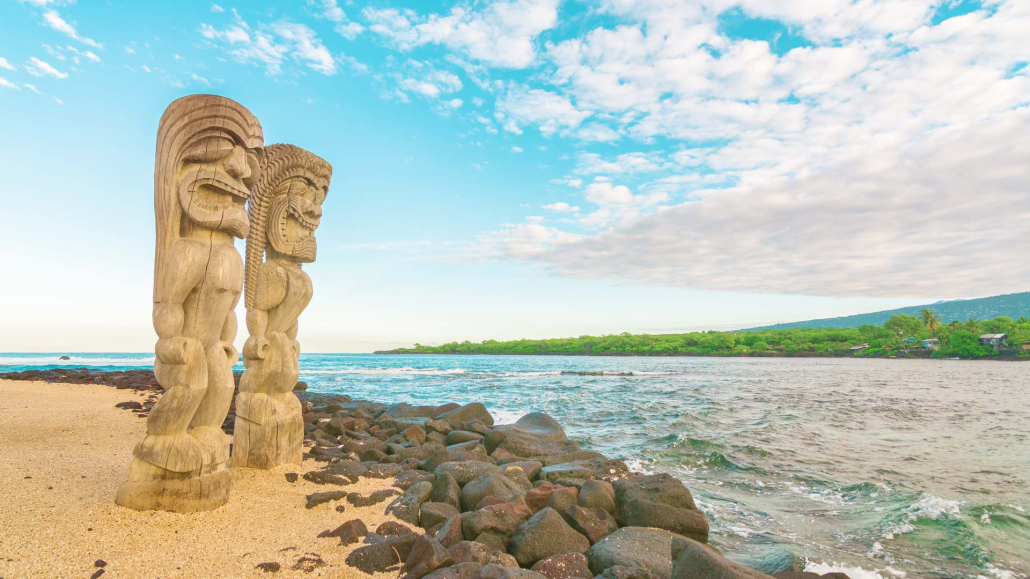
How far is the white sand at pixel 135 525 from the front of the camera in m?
3.12

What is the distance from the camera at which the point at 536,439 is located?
8.99m

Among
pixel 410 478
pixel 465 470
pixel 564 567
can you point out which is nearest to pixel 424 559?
pixel 564 567

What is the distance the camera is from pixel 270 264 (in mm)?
5664

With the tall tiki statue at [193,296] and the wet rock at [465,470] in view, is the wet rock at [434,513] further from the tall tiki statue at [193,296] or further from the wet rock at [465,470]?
the tall tiki statue at [193,296]

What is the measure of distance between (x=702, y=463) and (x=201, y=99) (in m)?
9.12

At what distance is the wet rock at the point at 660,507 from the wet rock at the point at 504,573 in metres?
2.06

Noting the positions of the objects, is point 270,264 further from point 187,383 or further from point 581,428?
point 581,428

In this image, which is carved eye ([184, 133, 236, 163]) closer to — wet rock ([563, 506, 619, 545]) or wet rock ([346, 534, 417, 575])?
wet rock ([346, 534, 417, 575])

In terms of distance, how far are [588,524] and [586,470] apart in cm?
199

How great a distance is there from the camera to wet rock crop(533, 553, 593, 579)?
369 centimetres

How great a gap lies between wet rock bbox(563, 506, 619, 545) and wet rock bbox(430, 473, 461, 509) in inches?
44.2

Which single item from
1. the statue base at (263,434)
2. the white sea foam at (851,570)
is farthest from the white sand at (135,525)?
the white sea foam at (851,570)

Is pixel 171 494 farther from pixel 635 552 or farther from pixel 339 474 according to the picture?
pixel 635 552

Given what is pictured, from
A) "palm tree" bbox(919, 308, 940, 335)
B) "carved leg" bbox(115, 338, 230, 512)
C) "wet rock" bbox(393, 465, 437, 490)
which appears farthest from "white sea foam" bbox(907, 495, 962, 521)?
"palm tree" bbox(919, 308, 940, 335)
